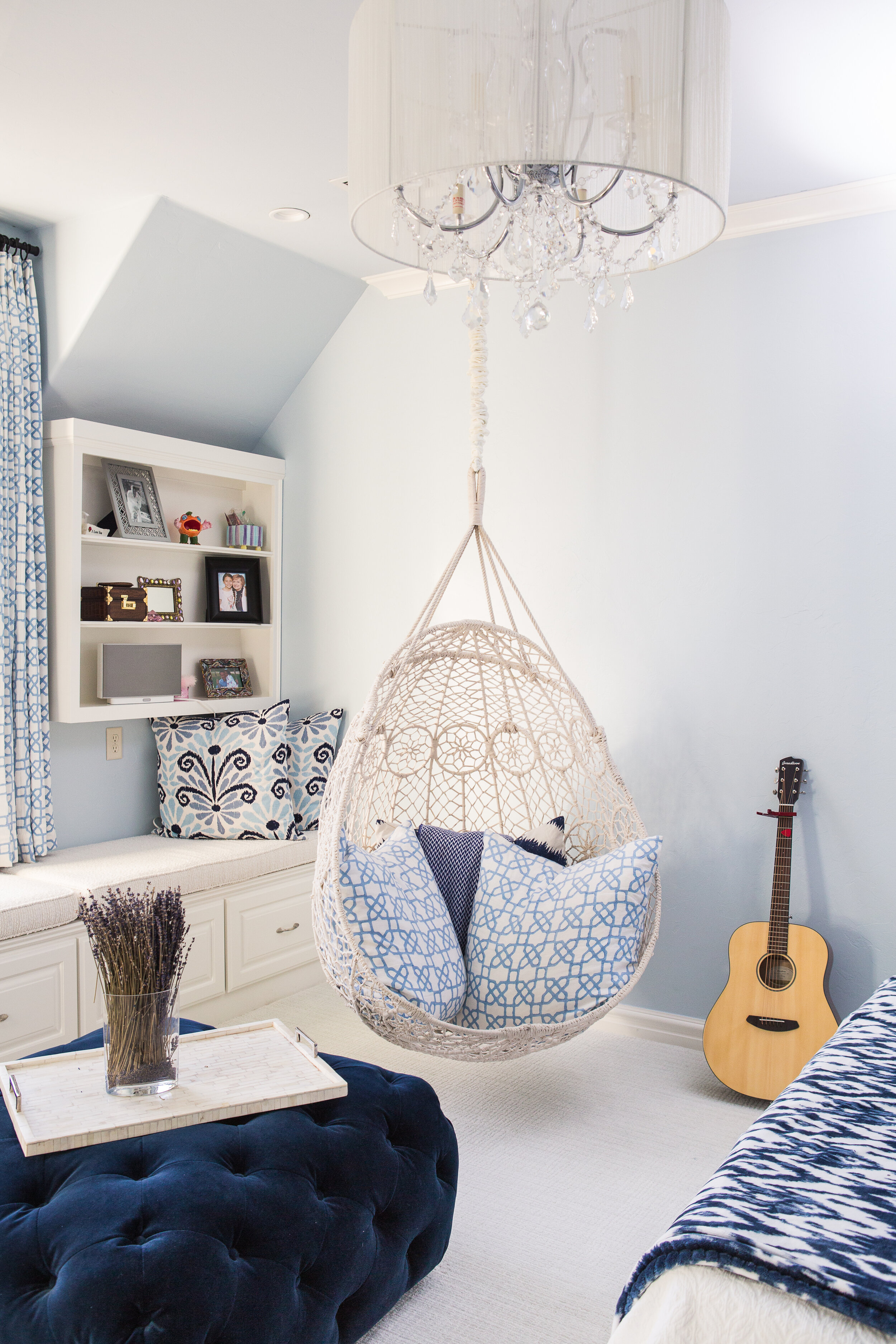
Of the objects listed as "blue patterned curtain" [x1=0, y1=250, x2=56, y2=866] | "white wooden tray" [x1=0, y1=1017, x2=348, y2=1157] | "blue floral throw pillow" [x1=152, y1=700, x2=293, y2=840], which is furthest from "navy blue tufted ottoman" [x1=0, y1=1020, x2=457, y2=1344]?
"blue floral throw pillow" [x1=152, y1=700, x2=293, y2=840]

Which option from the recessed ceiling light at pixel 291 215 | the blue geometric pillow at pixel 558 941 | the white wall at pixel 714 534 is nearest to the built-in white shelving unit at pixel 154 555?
the white wall at pixel 714 534

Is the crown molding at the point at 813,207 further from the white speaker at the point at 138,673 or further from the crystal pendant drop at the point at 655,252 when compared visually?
the white speaker at the point at 138,673

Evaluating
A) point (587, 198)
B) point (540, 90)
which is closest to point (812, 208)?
point (587, 198)

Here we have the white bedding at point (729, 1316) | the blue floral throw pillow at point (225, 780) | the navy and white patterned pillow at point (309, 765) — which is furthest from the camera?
the navy and white patterned pillow at point (309, 765)

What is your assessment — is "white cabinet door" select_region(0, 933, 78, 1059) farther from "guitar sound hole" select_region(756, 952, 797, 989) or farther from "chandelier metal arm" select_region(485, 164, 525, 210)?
"chandelier metal arm" select_region(485, 164, 525, 210)

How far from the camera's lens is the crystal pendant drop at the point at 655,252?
1655 millimetres

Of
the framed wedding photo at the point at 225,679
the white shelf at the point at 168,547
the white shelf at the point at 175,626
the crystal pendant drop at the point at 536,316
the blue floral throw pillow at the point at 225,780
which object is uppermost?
the crystal pendant drop at the point at 536,316

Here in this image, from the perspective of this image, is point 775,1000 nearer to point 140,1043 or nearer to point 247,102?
point 140,1043

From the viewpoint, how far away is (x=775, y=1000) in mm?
2686

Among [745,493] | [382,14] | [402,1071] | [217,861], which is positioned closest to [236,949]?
[217,861]

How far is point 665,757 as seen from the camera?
10.4 ft

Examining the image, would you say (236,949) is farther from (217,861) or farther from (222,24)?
(222,24)

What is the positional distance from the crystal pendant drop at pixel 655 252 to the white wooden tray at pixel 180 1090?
1.54m

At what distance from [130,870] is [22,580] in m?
0.99
